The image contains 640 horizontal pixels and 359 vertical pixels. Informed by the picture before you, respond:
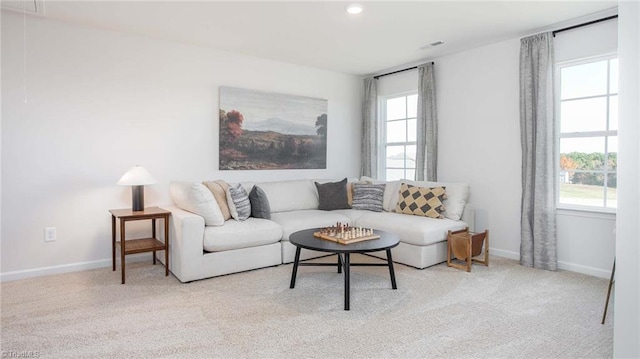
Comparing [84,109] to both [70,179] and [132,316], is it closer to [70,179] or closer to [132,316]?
[70,179]

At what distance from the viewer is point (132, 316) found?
8.77 feet

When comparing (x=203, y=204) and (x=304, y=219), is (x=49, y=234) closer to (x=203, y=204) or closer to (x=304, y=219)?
(x=203, y=204)

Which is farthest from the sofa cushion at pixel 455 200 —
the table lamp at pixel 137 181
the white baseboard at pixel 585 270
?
the table lamp at pixel 137 181

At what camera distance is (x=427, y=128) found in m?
5.01

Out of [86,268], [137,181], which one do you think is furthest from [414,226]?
[86,268]

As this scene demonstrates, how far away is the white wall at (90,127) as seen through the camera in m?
3.52

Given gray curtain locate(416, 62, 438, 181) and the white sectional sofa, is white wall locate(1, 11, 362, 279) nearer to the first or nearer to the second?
the white sectional sofa

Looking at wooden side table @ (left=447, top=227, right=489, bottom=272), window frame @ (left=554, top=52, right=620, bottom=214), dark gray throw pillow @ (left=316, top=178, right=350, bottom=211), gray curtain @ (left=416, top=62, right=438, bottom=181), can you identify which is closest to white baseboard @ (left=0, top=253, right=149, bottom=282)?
dark gray throw pillow @ (left=316, top=178, right=350, bottom=211)

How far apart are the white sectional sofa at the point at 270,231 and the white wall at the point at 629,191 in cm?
230

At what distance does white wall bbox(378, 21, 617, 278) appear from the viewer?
3641 mm

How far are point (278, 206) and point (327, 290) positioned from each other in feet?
5.44

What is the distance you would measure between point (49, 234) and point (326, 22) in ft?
11.0

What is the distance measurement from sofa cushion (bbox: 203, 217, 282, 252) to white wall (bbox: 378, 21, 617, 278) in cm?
242

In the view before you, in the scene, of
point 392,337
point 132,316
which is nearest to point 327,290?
point 392,337
